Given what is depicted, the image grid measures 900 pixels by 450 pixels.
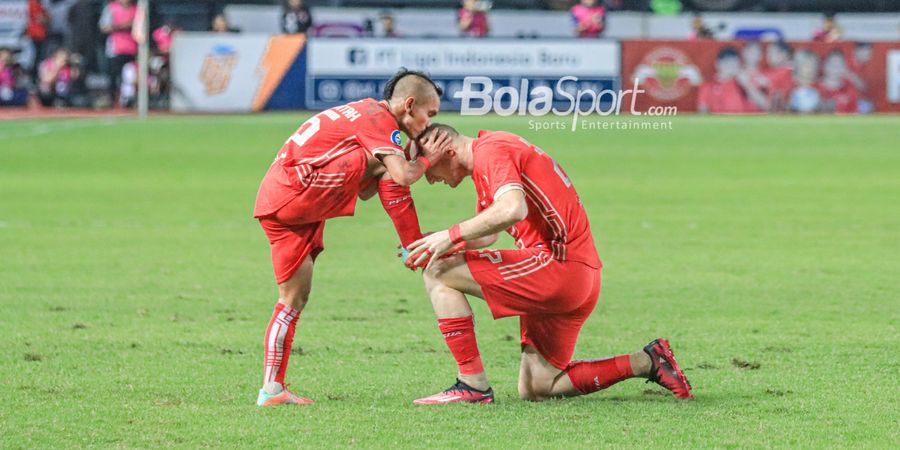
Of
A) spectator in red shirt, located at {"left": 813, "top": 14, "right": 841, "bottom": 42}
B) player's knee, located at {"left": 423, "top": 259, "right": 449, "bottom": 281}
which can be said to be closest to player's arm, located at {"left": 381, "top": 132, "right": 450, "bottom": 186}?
player's knee, located at {"left": 423, "top": 259, "right": 449, "bottom": 281}

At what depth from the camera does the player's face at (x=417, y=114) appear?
6629 mm

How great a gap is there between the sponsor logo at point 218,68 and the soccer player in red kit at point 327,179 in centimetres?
2329

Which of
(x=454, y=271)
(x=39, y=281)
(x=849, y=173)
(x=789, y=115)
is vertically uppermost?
(x=454, y=271)

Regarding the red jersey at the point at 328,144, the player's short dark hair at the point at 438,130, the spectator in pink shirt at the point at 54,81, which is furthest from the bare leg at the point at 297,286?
the spectator in pink shirt at the point at 54,81

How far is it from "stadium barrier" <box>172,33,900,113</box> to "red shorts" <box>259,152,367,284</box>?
22567 mm

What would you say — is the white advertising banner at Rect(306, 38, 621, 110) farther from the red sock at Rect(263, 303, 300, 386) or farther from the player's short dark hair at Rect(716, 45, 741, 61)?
the red sock at Rect(263, 303, 300, 386)

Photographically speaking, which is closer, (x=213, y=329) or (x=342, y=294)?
(x=213, y=329)

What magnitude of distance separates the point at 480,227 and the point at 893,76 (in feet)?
88.4

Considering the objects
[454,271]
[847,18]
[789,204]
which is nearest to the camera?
[454,271]

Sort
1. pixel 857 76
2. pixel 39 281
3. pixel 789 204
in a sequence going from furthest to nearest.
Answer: pixel 857 76, pixel 789 204, pixel 39 281

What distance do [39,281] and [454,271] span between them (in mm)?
5269

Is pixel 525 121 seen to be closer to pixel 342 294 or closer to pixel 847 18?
pixel 847 18

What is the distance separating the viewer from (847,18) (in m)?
37.1

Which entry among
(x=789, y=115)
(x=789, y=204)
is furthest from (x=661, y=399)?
(x=789, y=115)
